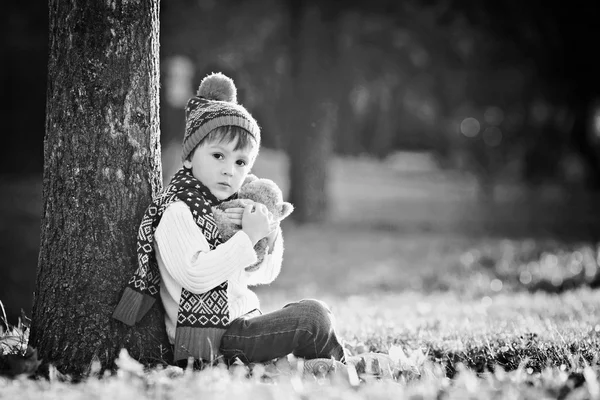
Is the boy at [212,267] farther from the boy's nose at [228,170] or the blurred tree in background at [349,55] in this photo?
the blurred tree in background at [349,55]

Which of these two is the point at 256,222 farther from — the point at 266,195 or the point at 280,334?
the point at 280,334

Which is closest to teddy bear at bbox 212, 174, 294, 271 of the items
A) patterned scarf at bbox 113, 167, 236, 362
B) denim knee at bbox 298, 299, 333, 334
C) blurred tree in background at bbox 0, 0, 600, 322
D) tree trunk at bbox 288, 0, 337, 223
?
patterned scarf at bbox 113, 167, 236, 362

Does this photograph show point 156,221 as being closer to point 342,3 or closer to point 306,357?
point 306,357

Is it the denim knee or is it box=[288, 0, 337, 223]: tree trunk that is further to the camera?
box=[288, 0, 337, 223]: tree trunk

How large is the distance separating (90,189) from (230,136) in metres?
0.83

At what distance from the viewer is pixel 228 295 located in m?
3.79

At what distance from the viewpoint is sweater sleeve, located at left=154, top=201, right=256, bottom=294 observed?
3520 mm

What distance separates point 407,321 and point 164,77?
42.0ft

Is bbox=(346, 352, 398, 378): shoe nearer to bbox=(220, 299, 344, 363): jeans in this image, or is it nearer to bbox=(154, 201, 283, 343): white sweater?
bbox=(220, 299, 344, 363): jeans

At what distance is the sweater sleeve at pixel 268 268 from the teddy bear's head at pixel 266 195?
211 millimetres

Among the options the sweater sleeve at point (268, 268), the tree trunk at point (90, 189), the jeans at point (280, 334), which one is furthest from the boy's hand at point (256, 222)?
the tree trunk at point (90, 189)

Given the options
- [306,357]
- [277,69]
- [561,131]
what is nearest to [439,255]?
[277,69]

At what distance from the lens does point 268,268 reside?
407 centimetres

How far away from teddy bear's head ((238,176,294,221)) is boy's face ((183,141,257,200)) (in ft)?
0.34
